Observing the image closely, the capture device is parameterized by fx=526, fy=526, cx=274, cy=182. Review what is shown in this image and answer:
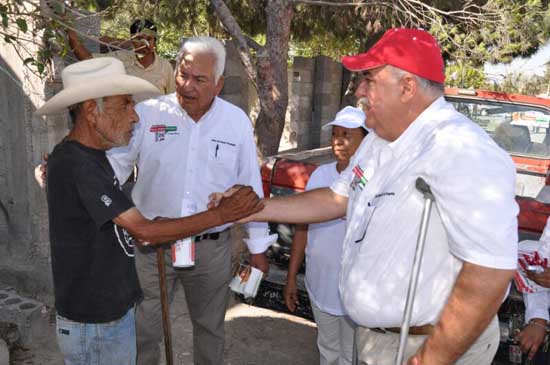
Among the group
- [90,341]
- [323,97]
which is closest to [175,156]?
[90,341]

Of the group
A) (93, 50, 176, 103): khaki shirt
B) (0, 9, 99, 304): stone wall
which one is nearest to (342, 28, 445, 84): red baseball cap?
(0, 9, 99, 304): stone wall

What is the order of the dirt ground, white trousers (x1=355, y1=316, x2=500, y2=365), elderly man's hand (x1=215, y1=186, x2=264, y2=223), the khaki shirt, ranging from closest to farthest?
1. white trousers (x1=355, y1=316, x2=500, y2=365)
2. elderly man's hand (x1=215, y1=186, x2=264, y2=223)
3. the dirt ground
4. the khaki shirt

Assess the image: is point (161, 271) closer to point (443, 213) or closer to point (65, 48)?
point (65, 48)

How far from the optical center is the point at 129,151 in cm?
319

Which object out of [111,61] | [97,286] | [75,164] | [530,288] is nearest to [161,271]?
[97,286]

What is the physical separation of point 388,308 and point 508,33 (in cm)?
546

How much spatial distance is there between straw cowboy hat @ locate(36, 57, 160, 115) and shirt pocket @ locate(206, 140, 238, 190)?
2.72ft

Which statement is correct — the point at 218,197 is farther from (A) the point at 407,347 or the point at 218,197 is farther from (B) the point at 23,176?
(B) the point at 23,176

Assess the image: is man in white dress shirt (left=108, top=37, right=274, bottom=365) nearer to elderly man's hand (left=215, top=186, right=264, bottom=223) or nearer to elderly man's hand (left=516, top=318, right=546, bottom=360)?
elderly man's hand (left=215, top=186, right=264, bottom=223)

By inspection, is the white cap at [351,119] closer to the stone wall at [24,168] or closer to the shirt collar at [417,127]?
the shirt collar at [417,127]

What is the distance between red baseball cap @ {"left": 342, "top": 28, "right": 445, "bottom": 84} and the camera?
195cm

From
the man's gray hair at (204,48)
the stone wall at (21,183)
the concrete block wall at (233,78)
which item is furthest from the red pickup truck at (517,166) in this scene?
the concrete block wall at (233,78)

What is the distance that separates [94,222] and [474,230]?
→ 150 centimetres

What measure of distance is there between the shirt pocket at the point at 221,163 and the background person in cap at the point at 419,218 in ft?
3.78
